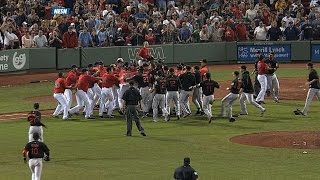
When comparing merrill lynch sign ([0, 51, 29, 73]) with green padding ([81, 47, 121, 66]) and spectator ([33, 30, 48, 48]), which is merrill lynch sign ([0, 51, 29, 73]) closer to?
spectator ([33, 30, 48, 48])

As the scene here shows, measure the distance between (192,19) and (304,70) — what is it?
6825mm

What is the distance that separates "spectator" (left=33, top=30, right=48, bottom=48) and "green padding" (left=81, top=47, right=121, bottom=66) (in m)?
2.04

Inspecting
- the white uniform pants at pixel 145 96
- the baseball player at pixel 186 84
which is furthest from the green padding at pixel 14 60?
the baseball player at pixel 186 84

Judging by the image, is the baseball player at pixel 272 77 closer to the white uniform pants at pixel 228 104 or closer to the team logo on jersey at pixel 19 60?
the white uniform pants at pixel 228 104

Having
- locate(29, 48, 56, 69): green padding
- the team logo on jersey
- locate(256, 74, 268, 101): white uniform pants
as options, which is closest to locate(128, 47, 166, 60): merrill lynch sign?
locate(29, 48, 56, 69): green padding

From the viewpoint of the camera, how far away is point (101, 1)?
155ft

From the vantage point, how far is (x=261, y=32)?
47406mm

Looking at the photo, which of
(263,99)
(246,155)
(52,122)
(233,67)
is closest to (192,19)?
(233,67)

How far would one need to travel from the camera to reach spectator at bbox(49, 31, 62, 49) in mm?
42281

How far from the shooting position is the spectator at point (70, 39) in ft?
139

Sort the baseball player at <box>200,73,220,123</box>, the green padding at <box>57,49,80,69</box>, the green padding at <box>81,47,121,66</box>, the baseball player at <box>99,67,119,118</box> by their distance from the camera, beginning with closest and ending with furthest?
the baseball player at <box>200,73,220,123</box>, the baseball player at <box>99,67,119,118</box>, the green padding at <box>57,49,80,69</box>, the green padding at <box>81,47,121,66</box>

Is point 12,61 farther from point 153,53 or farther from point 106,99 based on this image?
point 106,99

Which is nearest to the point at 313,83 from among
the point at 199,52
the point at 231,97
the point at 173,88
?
the point at 231,97

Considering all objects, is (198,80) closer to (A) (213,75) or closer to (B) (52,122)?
(B) (52,122)
